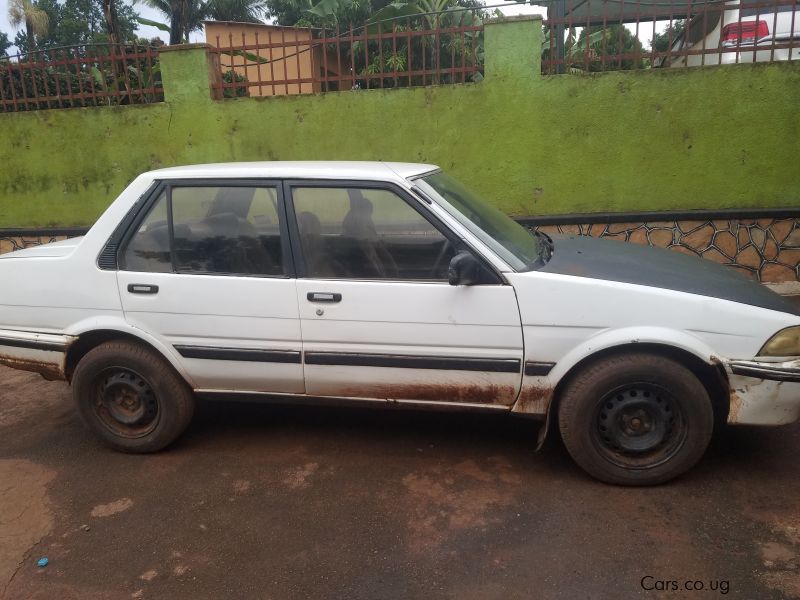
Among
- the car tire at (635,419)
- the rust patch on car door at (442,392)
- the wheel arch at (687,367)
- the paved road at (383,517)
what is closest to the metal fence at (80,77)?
the paved road at (383,517)

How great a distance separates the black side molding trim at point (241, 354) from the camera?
3.56 meters

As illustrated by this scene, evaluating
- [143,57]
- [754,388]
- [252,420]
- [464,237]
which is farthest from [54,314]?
[143,57]

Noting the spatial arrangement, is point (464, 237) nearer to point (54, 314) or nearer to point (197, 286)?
point (197, 286)

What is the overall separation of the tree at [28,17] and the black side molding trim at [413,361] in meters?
33.8

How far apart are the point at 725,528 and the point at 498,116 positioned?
15.8ft

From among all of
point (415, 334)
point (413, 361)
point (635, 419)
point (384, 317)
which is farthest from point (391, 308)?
point (635, 419)

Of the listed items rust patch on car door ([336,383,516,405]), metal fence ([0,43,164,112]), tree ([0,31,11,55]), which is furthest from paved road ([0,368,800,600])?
tree ([0,31,11,55])

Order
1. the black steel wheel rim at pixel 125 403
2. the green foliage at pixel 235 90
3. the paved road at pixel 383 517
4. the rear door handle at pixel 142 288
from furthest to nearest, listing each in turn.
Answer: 1. the green foliage at pixel 235 90
2. the black steel wheel rim at pixel 125 403
3. the rear door handle at pixel 142 288
4. the paved road at pixel 383 517

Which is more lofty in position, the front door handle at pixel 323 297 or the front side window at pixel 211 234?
the front side window at pixel 211 234

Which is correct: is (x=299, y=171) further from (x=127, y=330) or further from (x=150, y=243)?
(x=127, y=330)

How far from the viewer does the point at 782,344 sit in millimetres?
3088

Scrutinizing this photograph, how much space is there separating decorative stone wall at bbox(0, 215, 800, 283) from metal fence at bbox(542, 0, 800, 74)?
→ 1.57 metres

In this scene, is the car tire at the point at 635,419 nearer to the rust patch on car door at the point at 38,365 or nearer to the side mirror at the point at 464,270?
the side mirror at the point at 464,270

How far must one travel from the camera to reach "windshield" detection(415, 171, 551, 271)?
135 inches
